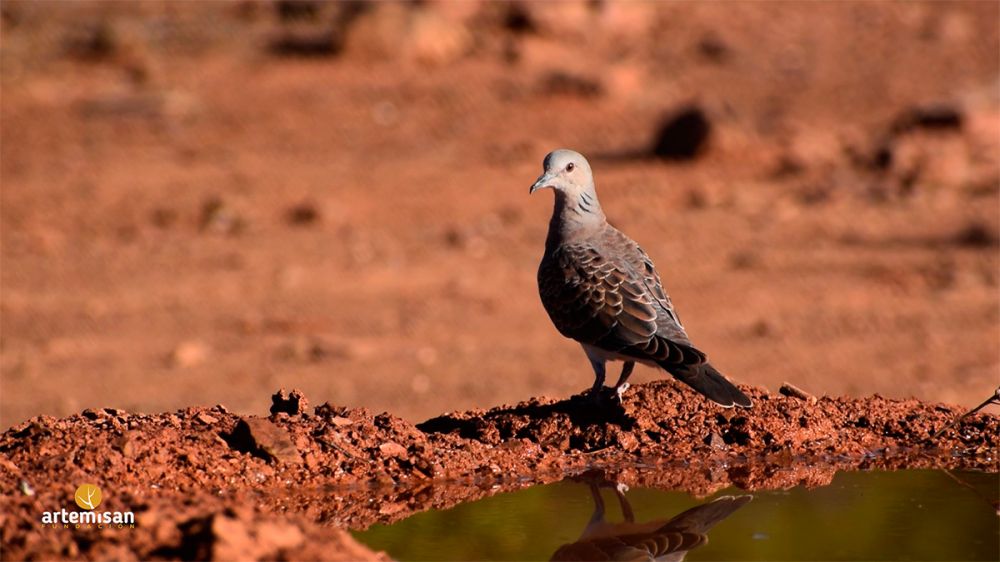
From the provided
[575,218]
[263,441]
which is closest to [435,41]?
[575,218]

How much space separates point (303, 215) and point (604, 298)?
9.47 metres

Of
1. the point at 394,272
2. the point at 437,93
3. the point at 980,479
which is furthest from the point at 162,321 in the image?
the point at 980,479

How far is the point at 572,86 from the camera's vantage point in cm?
1872

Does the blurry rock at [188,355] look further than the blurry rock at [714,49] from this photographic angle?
No

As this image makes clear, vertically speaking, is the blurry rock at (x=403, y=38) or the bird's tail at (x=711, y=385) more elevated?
the blurry rock at (x=403, y=38)

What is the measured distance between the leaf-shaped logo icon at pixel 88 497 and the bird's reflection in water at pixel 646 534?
4.58 ft

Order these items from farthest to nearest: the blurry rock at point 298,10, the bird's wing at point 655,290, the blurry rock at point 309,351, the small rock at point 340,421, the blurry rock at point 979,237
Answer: the blurry rock at point 298,10 < the blurry rock at point 979,237 < the blurry rock at point 309,351 < the bird's wing at point 655,290 < the small rock at point 340,421

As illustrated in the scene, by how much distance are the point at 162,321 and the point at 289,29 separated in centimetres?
827

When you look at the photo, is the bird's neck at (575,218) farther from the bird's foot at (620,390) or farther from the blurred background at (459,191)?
the blurred background at (459,191)

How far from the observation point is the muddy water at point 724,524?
16.3 feet

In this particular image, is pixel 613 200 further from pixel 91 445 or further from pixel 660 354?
pixel 91 445

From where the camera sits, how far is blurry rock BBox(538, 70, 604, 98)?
61.3 ft

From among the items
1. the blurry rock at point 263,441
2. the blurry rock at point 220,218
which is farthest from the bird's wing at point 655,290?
the blurry rock at point 220,218

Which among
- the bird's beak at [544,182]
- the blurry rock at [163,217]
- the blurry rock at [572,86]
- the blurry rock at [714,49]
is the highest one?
the blurry rock at [714,49]
